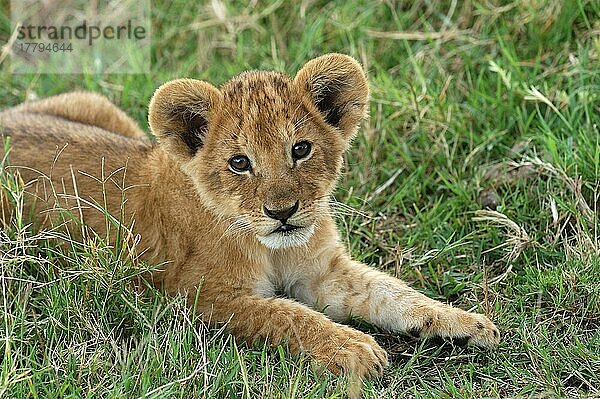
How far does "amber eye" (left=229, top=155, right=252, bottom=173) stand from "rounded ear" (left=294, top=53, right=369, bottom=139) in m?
0.46

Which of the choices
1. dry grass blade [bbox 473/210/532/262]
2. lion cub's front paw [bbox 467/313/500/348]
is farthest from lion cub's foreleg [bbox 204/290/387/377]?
dry grass blade [bbox 473/210/532/262]

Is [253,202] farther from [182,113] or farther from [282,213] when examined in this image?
[182,113]

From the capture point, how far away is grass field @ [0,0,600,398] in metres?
4.24

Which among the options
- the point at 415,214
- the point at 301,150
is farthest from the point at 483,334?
the point at 415,214

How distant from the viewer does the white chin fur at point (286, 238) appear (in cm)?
450

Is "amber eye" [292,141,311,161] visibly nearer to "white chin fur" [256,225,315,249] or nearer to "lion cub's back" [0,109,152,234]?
"white chin fur" [256,225,315,249]

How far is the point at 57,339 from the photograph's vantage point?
14.4 ft

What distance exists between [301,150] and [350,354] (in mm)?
947

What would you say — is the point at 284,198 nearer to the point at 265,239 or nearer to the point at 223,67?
the point at 265,239

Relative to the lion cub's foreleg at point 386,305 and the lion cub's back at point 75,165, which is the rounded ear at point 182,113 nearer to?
the lion cub's back at point 75,165

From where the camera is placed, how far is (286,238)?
14.8 ft

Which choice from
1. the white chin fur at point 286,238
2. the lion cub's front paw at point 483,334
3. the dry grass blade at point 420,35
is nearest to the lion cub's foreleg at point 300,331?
the white chin fur at point 286,238

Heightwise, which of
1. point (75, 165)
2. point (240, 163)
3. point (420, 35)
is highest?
point (240, 163)

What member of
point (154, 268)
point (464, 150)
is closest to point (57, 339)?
point (154, 268)
